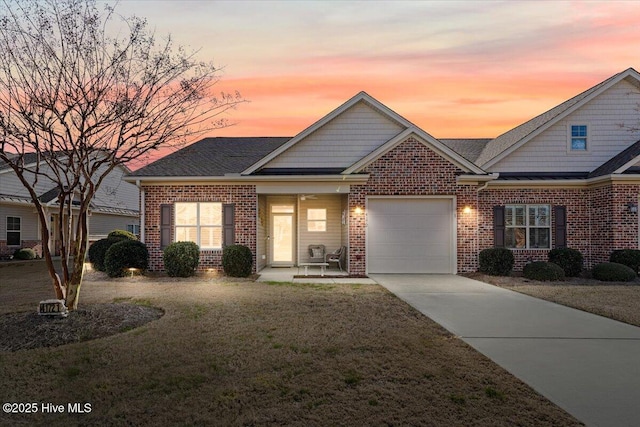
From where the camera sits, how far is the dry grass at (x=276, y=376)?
3514 millimetres

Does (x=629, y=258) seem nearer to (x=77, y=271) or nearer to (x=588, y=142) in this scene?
(x=588, y=142)

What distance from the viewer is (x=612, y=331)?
6.57 metres

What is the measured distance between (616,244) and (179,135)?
46.1 feet

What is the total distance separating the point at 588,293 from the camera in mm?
10266

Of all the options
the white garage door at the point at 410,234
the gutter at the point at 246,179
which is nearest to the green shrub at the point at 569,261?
the white garage door at the point at 410,234

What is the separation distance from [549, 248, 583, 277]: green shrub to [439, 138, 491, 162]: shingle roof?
21.7 ft

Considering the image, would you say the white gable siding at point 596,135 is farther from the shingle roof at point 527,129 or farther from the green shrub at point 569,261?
the green shrub at point 569,261

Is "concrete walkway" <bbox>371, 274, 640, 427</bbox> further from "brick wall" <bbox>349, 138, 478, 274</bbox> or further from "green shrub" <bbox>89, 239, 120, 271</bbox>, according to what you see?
"green shrub" <bbox>89, 239, 120, 271</bbox>

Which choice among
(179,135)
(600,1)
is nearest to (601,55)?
(600,1)

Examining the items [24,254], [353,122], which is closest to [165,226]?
[353,122]

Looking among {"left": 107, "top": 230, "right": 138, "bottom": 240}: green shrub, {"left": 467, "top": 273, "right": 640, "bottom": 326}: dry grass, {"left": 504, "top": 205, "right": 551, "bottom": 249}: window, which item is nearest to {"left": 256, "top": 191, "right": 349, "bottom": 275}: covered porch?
{"left": 467, "top": 273, "right": 640, "bottom": 326}: dry grass

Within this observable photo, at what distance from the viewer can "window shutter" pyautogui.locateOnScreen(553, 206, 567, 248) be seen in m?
14.6

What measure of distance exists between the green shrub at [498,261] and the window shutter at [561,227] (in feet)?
8.39

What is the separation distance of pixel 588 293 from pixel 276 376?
933 cm
